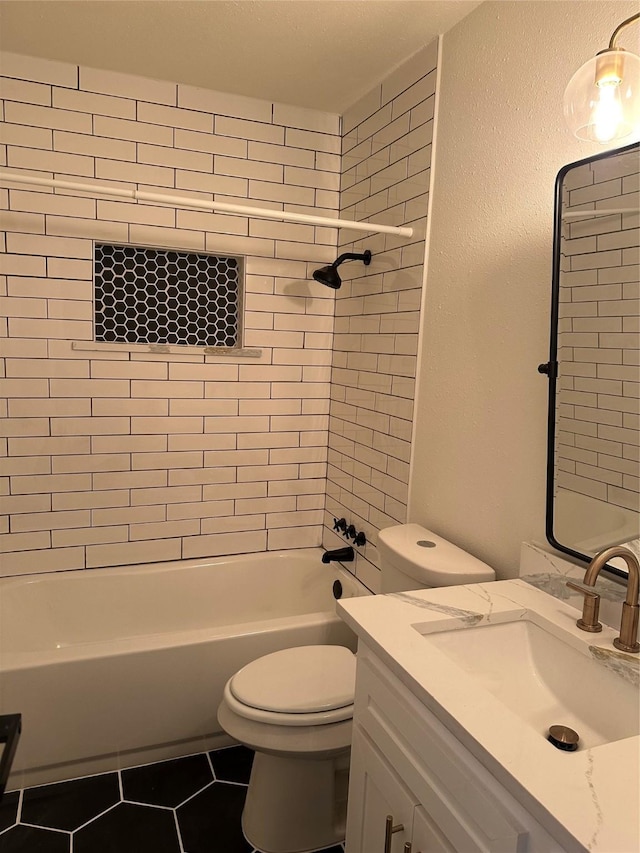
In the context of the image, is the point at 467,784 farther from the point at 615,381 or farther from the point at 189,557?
the point at 189,557

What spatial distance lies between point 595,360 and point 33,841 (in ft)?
6.84

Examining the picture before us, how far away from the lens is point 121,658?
2.07 metres

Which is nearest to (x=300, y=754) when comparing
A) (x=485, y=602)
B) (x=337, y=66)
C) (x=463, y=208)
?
(x=485, y=602)

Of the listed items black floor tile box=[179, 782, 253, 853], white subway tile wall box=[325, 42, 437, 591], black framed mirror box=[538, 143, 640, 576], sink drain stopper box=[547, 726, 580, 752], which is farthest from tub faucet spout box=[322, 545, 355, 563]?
sink drain stopper box=[547, 726, 580, 752]

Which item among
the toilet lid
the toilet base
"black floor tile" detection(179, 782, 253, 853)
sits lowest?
"black floor tile" detection(179, 782, 253, 853)

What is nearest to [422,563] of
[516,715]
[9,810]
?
[516,715]

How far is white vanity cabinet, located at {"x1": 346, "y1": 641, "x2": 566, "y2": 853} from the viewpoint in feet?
3.15

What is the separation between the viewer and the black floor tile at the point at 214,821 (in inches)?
72.8

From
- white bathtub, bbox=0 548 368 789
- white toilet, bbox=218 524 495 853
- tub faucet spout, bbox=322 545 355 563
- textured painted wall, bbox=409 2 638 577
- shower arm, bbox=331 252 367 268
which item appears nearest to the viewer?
textured painted wall, bbox=409 2 638 577

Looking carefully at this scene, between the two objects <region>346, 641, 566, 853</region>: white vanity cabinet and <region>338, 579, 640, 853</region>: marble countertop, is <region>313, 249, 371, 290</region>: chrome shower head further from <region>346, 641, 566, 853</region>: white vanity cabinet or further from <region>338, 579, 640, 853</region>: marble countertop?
<region>346, 641, 566, 853</region>: white vanity cabinet

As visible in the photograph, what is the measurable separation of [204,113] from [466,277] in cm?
140

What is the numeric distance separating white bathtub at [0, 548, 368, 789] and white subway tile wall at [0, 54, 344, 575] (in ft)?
0.43

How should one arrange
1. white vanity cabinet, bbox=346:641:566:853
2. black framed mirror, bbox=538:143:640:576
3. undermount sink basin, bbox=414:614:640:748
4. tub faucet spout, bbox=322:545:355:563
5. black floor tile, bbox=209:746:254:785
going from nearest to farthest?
white vanity cabinet, bbox=346:641:566:853, undermount sink basin, bbox=414:614:640:748, black framed mirror, bbox=538:143:640:576, black floor tile, bbox=209:746:254:785, tub faucet spout, bbox=322:545:355:563

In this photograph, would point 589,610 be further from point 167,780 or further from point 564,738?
point 167,780
